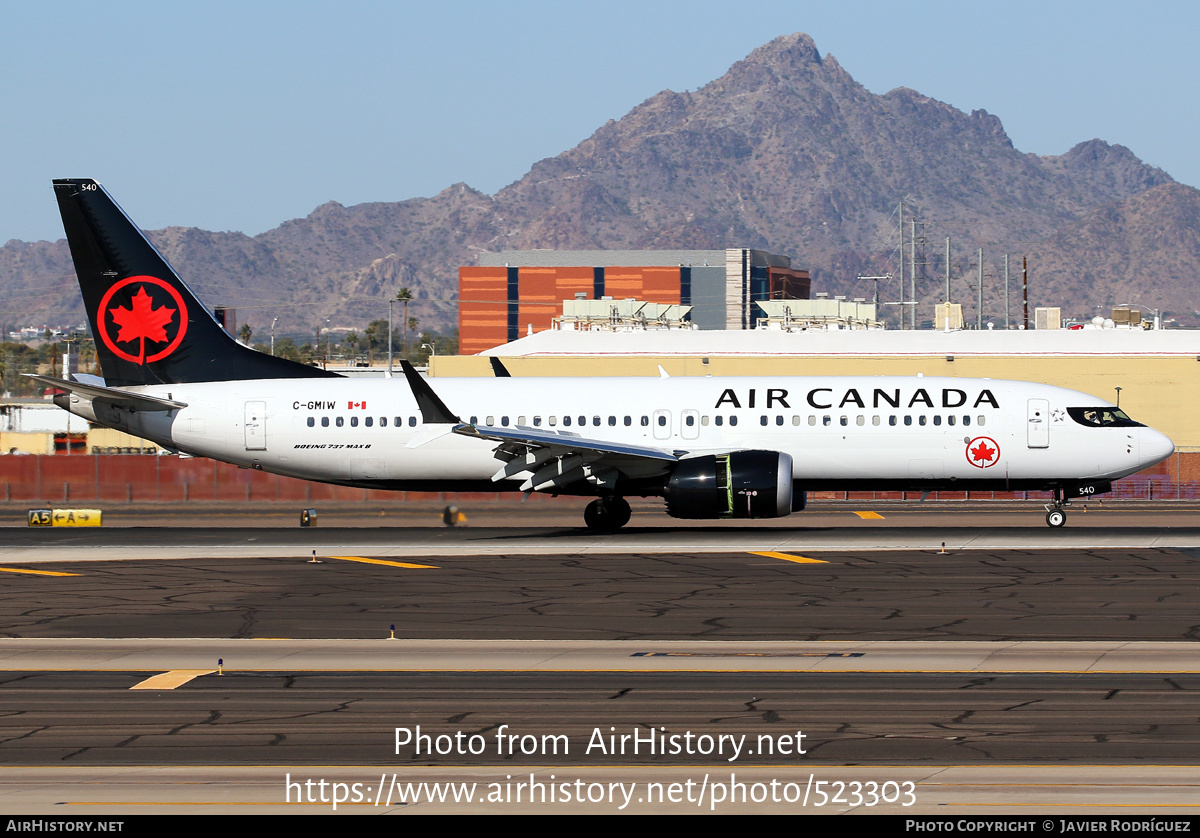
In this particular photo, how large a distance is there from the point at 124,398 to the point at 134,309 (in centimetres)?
301

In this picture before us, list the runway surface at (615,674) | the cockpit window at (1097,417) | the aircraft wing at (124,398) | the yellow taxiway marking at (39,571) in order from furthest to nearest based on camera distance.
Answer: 1. the aircraft wing at (124,398)
2. the cockpit window at (1097,417)
3. the yellow taxiway marking at (39,571)
4. the runway surface at (615,674)

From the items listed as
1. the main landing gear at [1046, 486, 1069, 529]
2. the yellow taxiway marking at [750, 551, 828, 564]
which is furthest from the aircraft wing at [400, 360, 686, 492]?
the main landing gear at [1046, 486, 1069, 529]

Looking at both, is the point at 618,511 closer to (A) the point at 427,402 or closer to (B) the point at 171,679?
(A) the point at 427,402

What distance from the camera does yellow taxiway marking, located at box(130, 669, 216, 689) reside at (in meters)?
17.8

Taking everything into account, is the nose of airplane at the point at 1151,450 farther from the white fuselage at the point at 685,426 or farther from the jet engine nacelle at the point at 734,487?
the jet engine nacelle at the point at 734,487

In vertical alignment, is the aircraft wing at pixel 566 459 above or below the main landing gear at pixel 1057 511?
above

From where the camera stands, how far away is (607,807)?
12445 millimetres

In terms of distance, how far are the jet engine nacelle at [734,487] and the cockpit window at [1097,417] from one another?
9.06 metres

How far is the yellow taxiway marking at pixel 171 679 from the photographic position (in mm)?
17839

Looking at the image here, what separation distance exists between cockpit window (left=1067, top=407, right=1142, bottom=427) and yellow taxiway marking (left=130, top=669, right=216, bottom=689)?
90.1 ft

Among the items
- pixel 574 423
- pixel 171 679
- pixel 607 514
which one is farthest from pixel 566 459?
pixel 171 679

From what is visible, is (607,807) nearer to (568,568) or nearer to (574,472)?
(568,568)

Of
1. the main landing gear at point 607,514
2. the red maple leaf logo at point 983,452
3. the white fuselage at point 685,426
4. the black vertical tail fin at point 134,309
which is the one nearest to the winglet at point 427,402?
the white fuselage at point 685,426

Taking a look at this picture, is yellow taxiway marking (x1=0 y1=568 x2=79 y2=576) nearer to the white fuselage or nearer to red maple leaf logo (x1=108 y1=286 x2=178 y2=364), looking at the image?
A: the white fuselage
